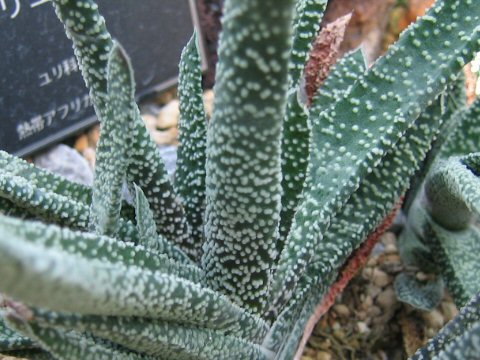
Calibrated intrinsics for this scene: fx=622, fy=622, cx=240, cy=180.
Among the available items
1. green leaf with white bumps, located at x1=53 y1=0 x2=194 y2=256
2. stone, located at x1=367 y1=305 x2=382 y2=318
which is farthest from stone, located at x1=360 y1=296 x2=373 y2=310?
green leaf with white bumps, located at x1=53 y1=0 x2=194 y2=256

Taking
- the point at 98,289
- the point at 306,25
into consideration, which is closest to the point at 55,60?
the point at 306,25

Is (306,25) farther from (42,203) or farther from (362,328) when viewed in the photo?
(362,328)

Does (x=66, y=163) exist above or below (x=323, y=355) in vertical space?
above

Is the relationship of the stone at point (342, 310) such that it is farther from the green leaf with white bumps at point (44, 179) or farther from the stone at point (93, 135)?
the stone at point (93, 135)

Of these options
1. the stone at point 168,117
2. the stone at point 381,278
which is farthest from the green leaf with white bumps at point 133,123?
the stone at point 168,117

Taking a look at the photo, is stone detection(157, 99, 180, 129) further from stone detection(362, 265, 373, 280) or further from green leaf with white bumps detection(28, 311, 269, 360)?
green leaf with white bumps detection(28, 311, 269, 360)

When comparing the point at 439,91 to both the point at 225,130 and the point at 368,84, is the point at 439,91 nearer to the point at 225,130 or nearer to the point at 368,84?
the point at 368,84

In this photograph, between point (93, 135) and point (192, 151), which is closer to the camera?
point (192, 151)
